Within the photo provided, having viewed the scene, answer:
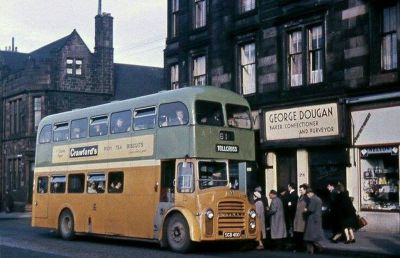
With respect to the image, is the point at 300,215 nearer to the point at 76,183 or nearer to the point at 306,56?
the point at 76,183

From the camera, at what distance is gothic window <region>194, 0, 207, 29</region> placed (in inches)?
1195

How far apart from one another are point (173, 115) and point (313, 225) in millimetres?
4782

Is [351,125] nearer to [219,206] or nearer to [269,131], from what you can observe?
[269,131]

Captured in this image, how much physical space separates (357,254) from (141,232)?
20.3 feet

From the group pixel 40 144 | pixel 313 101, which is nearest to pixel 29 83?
pixel 40 144

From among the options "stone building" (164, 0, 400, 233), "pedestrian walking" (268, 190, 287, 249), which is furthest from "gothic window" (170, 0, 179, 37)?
"pedestrian walking" (268, 190, 287, 249)

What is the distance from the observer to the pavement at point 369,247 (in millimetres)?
15852

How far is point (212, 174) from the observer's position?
17.5 metres

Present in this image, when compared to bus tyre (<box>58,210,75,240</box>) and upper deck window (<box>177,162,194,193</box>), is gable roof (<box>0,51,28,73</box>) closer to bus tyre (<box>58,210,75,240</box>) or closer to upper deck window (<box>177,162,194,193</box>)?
bus tyre (<box>58,210,75,240</box>)

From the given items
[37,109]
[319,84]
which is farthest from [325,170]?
[37,109]

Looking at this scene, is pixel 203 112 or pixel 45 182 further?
pixel 45 182

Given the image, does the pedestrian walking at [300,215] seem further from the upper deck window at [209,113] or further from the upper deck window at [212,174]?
the upper deck window at [209,113]

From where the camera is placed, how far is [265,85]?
26.2 meters

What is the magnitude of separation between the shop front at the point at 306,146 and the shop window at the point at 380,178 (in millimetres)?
801
